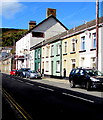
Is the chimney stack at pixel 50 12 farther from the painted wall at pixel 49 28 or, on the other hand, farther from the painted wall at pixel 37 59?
the painted wall at pixel 37 59

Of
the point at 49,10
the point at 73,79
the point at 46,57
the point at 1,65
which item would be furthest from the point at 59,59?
the point at 1,65

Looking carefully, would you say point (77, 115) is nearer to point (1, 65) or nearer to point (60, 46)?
point (60, 46)

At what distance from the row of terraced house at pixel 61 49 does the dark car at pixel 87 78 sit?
20.3ft

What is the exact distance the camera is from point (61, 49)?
1385 inches

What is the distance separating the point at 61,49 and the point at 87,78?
18739 mm

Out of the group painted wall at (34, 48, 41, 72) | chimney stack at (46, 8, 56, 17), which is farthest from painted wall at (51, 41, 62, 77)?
chimney stack at (46, 8, 56, 17)

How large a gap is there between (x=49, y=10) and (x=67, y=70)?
29344 millimetres

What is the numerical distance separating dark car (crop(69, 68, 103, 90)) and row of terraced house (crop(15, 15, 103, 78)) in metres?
6.20

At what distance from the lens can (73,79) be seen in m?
19.3

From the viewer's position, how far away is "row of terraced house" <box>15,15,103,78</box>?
1035 inches

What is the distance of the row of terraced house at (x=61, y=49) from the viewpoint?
26.3 meters

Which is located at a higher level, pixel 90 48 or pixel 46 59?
pixel 90 48

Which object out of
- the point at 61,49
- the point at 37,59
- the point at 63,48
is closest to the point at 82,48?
the point at 63,48

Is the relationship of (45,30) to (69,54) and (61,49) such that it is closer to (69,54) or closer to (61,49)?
(61,49)
